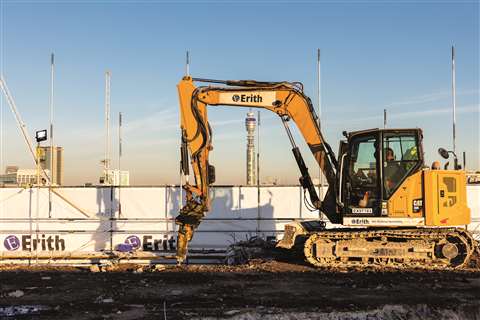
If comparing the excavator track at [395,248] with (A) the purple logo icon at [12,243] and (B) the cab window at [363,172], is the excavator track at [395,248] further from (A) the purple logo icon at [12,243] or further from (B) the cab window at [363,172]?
(A) the purple logo icon at [12,243]

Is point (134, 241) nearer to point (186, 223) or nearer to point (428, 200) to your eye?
point (186, 223)

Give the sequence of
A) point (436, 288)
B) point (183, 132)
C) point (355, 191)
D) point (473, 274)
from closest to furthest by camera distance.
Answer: point (436, 288)
point (473, 274)
point (355, 191)
point (183, 132)

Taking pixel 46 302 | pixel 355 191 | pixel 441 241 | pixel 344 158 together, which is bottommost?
pixel 46 302

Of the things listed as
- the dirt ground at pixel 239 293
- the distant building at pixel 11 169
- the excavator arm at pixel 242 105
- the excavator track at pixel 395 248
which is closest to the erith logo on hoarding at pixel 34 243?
the dirt ground at pixel 239 293

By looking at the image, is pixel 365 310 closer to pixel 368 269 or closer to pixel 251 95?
pixel 368 269

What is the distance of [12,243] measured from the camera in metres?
19.4

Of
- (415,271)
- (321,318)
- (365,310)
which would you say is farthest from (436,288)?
(321,318)

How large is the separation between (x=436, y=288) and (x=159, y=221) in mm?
11378

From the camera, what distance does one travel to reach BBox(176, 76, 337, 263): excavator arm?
14.8 metres

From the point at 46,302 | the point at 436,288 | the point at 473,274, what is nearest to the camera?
the point at 46,302

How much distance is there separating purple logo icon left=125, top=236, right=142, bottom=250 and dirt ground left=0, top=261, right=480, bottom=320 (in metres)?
4.88

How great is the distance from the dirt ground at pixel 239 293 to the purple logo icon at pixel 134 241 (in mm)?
4878

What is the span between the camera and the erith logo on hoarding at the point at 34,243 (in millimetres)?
19375

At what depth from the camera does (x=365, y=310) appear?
9172 mm
